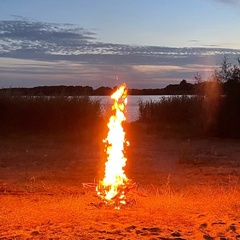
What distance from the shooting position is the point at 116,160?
7.44m

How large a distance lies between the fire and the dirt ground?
172mm

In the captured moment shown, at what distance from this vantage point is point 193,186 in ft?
31.9

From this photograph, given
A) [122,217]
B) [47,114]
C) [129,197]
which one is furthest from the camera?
[47,114]

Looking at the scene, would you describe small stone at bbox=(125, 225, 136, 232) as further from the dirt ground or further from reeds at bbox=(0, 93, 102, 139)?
reeds at bbox=(0, 93, 102, 139)

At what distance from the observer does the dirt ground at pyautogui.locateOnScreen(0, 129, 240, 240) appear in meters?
6.14

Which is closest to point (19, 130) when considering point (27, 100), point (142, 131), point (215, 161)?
point (27, 100)

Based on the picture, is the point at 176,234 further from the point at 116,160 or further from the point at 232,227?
the point at 116,160

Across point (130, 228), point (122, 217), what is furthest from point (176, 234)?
point (122, 217)

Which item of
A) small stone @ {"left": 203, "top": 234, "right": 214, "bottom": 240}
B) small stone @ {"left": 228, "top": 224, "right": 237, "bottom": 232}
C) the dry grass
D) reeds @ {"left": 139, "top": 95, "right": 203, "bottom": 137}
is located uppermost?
reeds @ {"left": 139, "top": 95, "right": 203, "bottom": 137}

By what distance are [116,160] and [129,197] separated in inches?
22.1

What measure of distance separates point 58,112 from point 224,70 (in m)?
7.29

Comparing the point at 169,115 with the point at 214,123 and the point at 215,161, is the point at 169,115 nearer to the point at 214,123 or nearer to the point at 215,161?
the point at 214,123

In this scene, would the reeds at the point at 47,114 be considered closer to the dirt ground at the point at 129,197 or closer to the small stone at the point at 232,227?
the dirt ground at the point at 129,197

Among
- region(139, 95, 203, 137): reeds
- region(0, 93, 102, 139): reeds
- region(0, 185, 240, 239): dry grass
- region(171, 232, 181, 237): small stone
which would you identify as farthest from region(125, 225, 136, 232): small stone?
region(139, 95, 203, 137): reeds
